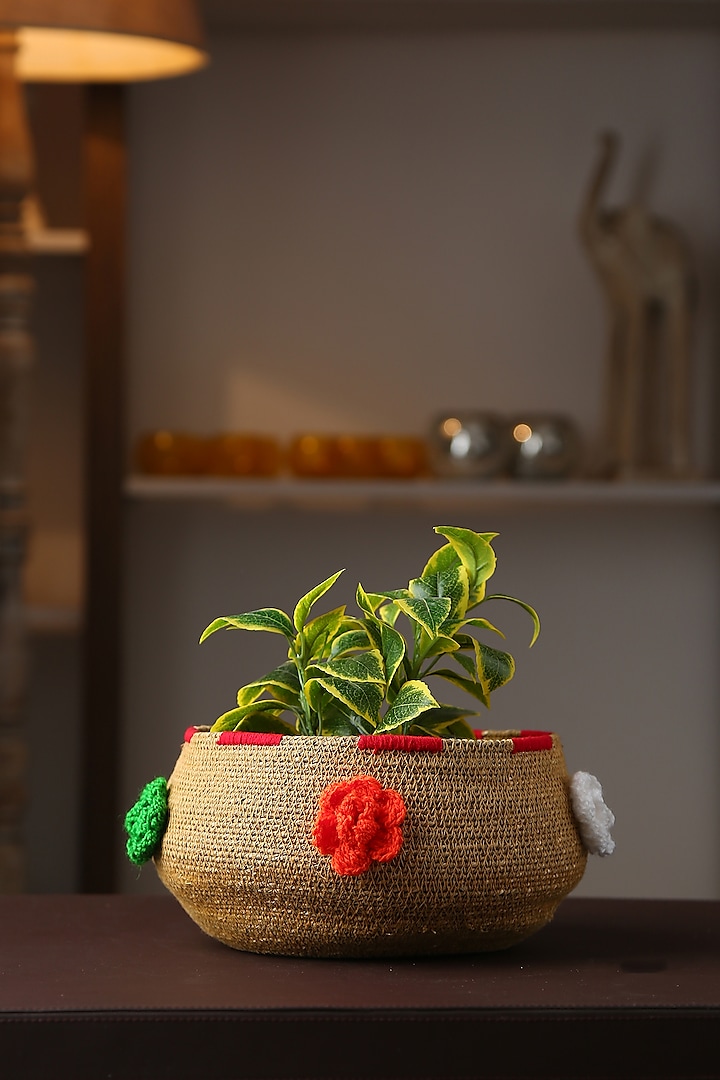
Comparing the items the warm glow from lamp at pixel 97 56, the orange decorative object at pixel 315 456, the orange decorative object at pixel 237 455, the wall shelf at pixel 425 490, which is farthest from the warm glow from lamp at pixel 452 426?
the warm glow from lamp at pixel 97 56

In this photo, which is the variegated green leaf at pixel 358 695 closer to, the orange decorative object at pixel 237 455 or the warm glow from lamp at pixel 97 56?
the warm glow from lamp at pixel 97 56

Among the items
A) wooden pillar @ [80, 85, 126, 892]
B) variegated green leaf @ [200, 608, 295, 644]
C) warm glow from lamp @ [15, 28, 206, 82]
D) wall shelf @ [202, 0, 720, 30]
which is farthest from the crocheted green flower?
wall shelf @ [202, 0, 720, 30]

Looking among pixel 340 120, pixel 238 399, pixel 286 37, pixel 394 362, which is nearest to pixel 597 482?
pixel 394 362

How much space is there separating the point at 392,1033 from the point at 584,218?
2135 millimetres

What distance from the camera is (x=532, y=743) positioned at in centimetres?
94

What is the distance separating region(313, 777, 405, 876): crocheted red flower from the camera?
0.84 metres

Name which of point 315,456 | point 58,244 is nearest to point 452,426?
point 315,456

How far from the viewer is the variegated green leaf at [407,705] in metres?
0.90

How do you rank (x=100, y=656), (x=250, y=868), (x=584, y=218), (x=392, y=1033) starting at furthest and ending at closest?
(x=584, y=218) < (x=100, y=656) < (x=250, y=868) < (x=392, y=1033)

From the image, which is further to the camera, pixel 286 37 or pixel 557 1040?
pixel 286 37

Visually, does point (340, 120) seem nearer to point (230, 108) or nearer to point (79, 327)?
point (230, 108)

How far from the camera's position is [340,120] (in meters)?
2.82

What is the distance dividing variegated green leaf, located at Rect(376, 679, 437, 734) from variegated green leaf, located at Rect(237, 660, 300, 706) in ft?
0.25

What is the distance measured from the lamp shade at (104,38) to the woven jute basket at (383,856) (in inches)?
40.2
